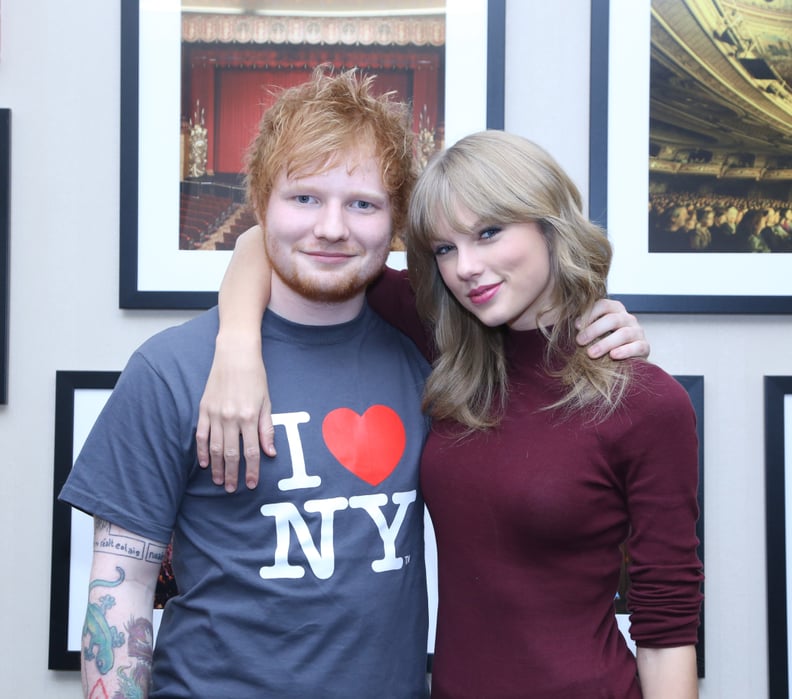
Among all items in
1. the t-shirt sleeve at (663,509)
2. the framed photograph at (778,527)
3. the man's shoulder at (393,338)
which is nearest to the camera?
the t-shirt sleeve at (663,509)

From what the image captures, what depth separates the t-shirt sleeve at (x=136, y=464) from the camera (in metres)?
0.96

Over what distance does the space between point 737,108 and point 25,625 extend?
1.55m

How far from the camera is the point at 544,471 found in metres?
0.98

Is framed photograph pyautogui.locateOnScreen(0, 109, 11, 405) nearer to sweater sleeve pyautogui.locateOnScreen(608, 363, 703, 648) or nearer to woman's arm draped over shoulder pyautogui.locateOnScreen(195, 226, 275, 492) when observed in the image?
woman's arm draped over shoulder pyautogui.locateOnScreen(195, 226, 275, 492)

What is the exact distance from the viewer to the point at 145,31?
1.44 m

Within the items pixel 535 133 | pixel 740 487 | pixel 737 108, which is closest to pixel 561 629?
pixel 740 487

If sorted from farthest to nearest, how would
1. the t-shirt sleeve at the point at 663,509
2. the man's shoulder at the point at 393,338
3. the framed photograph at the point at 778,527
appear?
1. the framed photograph at the point at 778,527
2. the man's shoulder at the point at 393,338
3. the t-shirt sleeve at the point at 663,509

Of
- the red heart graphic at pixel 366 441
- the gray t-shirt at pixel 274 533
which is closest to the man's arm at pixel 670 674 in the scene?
the gray t-shirt at pixel 274 533

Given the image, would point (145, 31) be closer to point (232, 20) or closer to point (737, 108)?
point (232, 20)

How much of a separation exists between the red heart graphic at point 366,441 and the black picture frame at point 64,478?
1.90 ft

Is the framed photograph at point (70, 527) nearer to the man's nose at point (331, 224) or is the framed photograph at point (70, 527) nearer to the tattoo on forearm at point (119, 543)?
the tattoo on forearm at point (119, 543)

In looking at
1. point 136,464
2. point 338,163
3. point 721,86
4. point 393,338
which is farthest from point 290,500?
point 721,86

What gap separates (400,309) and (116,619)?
21.9 inches

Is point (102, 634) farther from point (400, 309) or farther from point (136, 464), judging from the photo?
point (400, 309)
